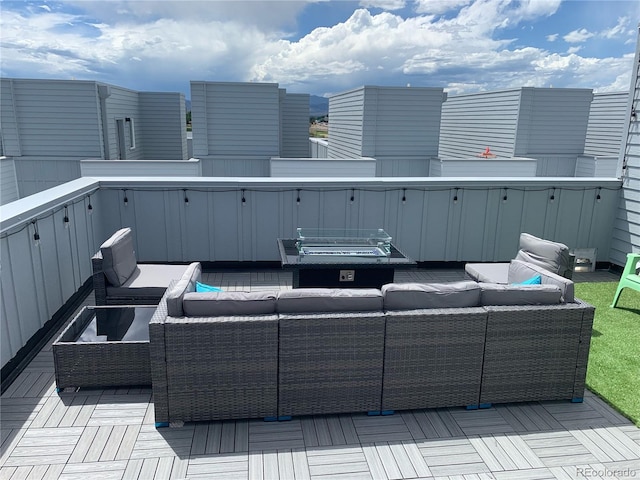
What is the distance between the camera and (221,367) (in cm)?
283

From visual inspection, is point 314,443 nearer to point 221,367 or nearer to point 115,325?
point 221,367

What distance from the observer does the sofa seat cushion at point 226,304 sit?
9.14ft

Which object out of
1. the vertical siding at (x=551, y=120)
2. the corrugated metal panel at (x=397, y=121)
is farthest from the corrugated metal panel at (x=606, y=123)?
the corrugated metal panel at (x=397, y=121)

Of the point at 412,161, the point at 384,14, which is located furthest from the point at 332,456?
the point at 384,14

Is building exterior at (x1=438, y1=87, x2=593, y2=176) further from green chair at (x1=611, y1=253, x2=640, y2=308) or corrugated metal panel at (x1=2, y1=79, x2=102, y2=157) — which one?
corrugated metal panel at (x1=2, y1=79, x2=102, y2=157)

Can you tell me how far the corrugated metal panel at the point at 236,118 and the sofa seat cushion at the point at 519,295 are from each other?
8.57m

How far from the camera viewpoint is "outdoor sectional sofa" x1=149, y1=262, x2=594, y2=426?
2.79 meters

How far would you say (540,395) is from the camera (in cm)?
322

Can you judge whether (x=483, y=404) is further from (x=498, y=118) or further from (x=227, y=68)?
(x=227, y=68)

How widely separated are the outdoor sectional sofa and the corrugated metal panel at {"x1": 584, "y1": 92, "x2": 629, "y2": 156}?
13.2m

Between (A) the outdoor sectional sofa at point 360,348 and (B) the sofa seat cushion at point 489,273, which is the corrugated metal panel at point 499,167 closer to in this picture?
(B) the sofa seat cushion at point 489,273

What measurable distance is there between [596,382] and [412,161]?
907 centimetres
